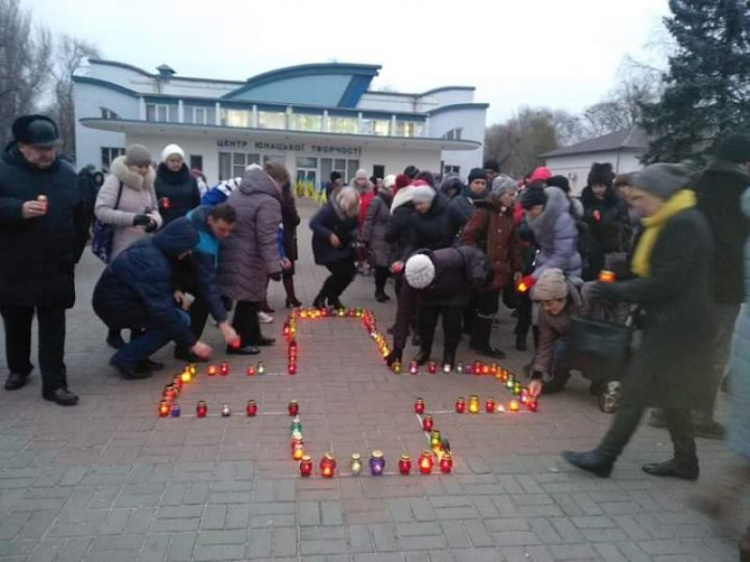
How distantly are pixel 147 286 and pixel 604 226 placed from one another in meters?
4.73

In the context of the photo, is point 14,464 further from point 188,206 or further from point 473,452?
point 188,206

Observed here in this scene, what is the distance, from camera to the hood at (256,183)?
6301mm

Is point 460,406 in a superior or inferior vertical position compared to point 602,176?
inferior

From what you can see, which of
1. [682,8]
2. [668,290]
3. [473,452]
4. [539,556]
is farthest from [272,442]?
[682,8]

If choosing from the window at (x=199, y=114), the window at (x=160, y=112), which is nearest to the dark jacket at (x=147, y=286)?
the window at (x=199, y=114)

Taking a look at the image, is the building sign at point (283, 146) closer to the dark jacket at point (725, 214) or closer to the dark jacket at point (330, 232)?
the dark jacket at point (330, 232)

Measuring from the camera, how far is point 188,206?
715cm

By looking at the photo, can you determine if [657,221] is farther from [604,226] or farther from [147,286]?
[147,286]

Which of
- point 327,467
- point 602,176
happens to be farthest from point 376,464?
point 602,176

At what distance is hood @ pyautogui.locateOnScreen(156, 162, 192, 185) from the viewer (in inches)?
278

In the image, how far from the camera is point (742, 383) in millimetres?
2971

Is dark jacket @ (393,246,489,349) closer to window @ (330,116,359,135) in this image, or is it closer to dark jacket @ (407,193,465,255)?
dark jacket @ (407,193,465,255)

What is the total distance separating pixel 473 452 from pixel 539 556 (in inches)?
47.1

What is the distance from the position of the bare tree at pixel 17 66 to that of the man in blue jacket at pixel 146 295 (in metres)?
35.9
